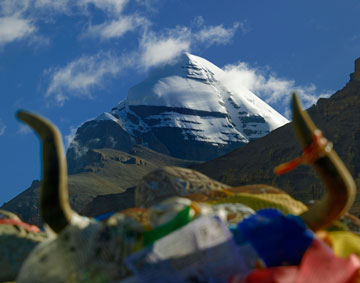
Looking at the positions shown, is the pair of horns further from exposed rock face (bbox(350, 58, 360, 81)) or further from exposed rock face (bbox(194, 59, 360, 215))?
exposed rock face (bbox(350, 58, 360, 81))

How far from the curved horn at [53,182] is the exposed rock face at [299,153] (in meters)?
35.3

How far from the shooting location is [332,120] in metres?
51.0

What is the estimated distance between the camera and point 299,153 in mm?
48656

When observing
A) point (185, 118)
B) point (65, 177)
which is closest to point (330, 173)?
point (65, 177)

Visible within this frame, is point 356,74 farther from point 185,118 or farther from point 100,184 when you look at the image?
point 185,118

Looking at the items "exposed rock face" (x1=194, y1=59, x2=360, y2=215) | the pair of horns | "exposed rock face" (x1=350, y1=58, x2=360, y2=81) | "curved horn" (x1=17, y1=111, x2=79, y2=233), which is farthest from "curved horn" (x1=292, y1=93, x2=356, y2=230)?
"exposed rock face" (x1=350, y1=58, x2=360, y2=81)

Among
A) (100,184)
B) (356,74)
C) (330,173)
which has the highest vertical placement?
(100,184)

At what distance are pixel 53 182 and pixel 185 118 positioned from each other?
375 ft

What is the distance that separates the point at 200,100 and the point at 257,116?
44.8ft

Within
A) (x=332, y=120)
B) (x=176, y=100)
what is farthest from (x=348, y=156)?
(x=176, y=100)

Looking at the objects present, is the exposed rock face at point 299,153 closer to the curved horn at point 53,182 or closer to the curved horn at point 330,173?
the curved horn at point 330,173

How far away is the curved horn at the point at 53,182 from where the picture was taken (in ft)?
5.76

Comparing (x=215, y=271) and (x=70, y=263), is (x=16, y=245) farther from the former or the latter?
(x=215, y=271)

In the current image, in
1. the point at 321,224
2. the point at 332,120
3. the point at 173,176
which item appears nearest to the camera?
the point at 321,224
